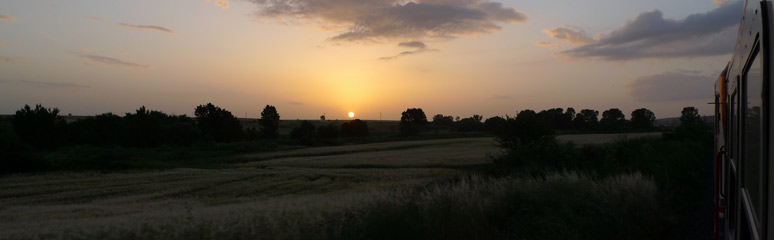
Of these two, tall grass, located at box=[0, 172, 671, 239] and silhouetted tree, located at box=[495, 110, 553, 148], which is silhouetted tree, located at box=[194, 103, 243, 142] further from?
tall grass, located at box=[0, 172, 671, 239]

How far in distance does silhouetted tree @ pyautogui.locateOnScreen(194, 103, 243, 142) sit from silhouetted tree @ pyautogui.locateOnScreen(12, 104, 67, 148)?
19.8 m

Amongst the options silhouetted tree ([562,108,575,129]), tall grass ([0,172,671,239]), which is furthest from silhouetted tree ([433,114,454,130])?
tall grass ([0,172,671,239])

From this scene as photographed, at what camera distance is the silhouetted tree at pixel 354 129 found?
90188 mm

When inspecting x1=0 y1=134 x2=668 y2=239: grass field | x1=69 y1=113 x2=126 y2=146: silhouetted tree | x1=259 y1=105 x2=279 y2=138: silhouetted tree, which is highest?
x1=259 y1=105 x2=279 y2=138: silhouetted tree

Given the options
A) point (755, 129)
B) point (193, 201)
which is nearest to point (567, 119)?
point (193, 201)

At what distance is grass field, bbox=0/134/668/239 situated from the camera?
754 cm

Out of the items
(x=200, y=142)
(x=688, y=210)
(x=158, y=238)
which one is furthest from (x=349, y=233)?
(x=200, y=142)

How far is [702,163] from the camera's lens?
19.3 metres

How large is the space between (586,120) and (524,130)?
75088 mm

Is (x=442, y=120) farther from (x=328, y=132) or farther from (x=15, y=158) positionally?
(x=15, y=158)

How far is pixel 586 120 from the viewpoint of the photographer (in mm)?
98062

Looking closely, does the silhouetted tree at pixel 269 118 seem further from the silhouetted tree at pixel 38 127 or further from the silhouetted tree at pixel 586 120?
the silhouetted tree at pixel 586 120

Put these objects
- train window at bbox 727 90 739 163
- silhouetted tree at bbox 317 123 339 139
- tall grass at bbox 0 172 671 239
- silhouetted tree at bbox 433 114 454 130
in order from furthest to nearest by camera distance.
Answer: silhouetted tree at bbox 433 114 454 130
silhouetted tree at bbox 317 123 339 139
tall grass at bbox 0 172 671 239
train window at bbox 727 90 739 163

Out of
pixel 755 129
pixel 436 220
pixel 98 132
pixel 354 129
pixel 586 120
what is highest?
pixel 586 120
